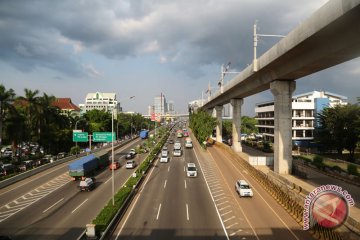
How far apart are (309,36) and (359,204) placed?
16690 millimetres

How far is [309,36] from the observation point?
85.4ft

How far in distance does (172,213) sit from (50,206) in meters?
13.6

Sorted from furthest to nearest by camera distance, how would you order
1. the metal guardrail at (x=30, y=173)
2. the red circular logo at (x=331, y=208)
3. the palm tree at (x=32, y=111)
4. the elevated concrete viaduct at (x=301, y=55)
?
the palm tree at (x=32, y=111) → the metal guardrail at (x=30, y=173) → the elevated concrete viaduct at (x=301, y=55) → the red circular logo at (x=331, y=208)

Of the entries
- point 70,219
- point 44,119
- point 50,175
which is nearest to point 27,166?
point 50,175

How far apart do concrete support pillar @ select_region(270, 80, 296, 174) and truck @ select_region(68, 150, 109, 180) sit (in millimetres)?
28502

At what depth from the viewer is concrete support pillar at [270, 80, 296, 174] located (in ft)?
134

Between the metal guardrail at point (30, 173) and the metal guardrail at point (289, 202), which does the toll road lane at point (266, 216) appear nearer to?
the metal guardrail at point (289, 202)

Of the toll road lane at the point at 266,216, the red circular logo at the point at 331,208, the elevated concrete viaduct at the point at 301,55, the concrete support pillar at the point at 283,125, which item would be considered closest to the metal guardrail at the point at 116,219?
the toll road lane at the point at 266,216

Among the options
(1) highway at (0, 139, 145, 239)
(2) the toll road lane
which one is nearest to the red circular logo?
(2) the toll road lane

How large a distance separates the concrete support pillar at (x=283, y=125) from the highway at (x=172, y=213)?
11.1m

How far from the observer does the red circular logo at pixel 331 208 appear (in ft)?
64.1

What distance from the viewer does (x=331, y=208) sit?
2003 cm

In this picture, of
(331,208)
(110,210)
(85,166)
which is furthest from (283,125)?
(85,166)

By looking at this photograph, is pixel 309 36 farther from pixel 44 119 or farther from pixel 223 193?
pixel 44 119
